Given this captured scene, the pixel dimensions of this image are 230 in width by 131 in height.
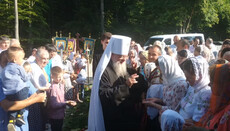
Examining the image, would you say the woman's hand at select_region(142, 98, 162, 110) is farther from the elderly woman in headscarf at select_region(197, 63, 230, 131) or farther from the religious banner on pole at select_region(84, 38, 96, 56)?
the religious banner on pole at select_region(84, 38, 96, 56)

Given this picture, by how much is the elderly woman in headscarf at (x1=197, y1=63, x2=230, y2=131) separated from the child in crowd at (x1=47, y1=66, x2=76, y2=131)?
218 cm

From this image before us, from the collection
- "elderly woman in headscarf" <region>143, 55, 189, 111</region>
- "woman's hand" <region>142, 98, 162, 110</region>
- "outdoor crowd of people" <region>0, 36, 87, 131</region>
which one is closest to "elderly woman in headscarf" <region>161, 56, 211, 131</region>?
"elderly woman in headscarf" <region>143, 55, 189, 111</region>

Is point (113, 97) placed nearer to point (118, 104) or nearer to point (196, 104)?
point (118, 104)

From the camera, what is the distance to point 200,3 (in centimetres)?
1903

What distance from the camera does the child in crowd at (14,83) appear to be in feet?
8.96

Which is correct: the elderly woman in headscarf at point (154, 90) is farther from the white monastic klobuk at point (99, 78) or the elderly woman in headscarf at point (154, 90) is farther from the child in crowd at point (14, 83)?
the child in crowd at point (14, 83)

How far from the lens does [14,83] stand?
2748 millimetres

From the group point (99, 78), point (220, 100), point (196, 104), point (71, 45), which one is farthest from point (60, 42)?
point (220, 100)

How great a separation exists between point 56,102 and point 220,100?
2.53m

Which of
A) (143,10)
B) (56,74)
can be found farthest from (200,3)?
(56,74)

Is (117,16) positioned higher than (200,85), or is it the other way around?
(117,16)

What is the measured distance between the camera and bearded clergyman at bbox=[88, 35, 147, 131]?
304 centimetres

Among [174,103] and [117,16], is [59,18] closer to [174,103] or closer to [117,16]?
[117,16]

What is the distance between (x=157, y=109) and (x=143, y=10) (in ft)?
74.6
